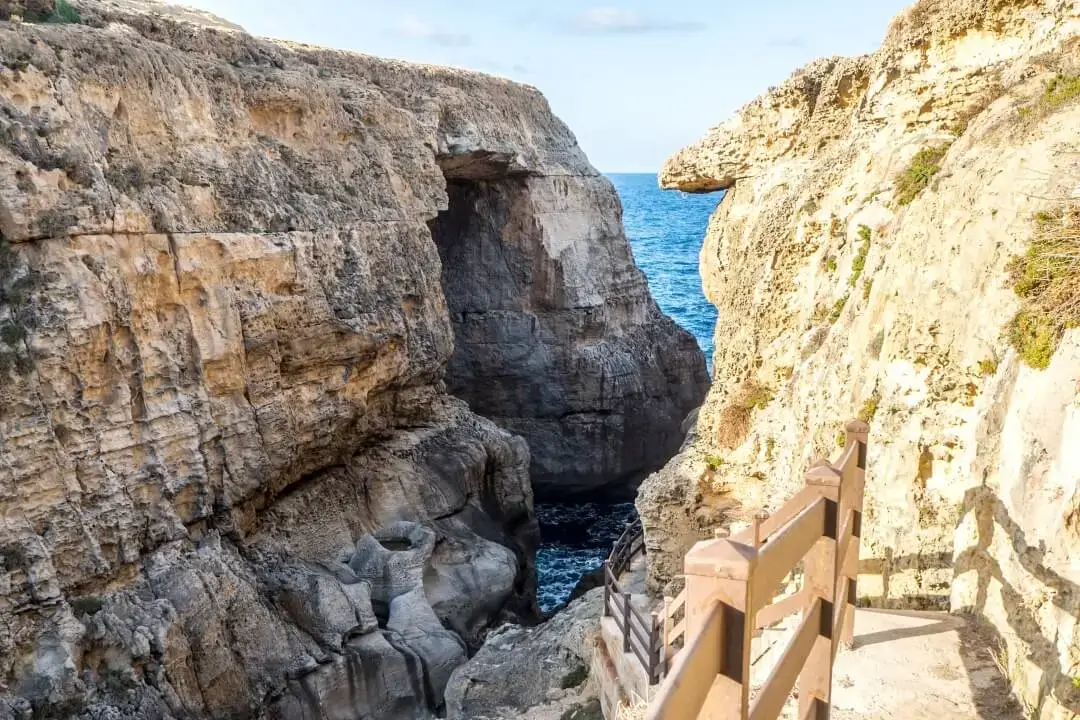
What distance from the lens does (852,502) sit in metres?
5.32

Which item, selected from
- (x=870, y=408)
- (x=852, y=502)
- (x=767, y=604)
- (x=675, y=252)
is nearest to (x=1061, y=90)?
(x=870, y=408)

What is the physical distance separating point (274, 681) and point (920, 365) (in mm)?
11923

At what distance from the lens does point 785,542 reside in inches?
134

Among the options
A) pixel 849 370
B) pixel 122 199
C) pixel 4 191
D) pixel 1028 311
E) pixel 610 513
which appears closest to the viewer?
pixel 1028 311

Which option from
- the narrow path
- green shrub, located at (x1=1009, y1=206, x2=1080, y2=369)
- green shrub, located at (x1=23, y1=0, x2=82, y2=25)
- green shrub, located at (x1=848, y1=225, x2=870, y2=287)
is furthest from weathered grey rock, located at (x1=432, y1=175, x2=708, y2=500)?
the narrow path

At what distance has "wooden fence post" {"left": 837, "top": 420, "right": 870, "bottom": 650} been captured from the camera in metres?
5.18

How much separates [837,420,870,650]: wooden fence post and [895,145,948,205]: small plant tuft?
5.10m

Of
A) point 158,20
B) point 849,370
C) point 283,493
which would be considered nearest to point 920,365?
point 849,370

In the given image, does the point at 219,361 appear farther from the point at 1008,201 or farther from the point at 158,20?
the point at 1008,201

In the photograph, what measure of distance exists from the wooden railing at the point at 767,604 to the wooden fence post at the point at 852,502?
0.04 feet

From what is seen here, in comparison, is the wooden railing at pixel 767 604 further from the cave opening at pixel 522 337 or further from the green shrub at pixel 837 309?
the cave opening at pixel 522 337

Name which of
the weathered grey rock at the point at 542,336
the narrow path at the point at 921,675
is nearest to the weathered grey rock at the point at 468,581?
the weathered grey rock at the point at 542,336

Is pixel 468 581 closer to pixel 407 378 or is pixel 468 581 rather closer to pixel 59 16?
pixel 407 378

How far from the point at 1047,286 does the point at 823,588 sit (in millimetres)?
3104
